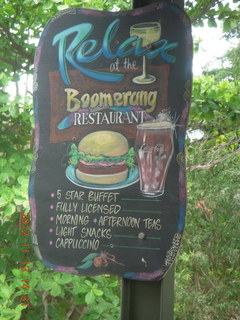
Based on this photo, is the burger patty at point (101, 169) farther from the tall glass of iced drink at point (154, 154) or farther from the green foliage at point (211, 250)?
the green foliage at point (211, 250)

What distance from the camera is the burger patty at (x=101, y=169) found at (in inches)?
36.3


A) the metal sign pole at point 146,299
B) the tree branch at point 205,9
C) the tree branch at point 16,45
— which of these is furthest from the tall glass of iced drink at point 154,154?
the tree branch at point 16,45

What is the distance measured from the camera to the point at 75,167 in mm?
947

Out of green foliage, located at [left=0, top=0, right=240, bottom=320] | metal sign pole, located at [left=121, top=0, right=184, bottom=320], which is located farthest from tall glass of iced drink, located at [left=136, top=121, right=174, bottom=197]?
green foliage, located at [left=0, top=0, right=240, bottom=320]

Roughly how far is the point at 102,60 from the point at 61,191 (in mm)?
284

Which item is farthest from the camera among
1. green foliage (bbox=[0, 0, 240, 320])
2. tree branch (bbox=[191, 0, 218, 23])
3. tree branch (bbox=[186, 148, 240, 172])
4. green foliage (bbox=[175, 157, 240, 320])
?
green foliage (bbox=[175, 157, 240, 320])

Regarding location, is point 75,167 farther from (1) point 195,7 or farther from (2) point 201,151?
(2) point 201,151

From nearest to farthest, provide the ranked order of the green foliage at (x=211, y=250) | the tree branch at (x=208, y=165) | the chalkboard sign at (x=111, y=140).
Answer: the chalkboard sign at (x=111, y=140), the tree branch at (x=208, y=165), the green foliage at (x=211, y=250)

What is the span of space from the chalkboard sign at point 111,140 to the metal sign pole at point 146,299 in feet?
0.24

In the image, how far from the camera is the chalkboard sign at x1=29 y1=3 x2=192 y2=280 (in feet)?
2.93

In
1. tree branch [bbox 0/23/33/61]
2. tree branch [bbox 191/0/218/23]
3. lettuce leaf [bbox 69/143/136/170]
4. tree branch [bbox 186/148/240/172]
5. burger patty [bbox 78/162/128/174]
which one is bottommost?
burger patty [bbox 78/162/128/174]

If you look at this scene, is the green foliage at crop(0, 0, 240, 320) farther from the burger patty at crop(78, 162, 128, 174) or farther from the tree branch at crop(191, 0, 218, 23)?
the burger patty at crop(78, 162, 128, 174)

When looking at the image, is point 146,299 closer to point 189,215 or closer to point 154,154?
point 154,154

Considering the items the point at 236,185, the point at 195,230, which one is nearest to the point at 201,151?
the point at 236,185
